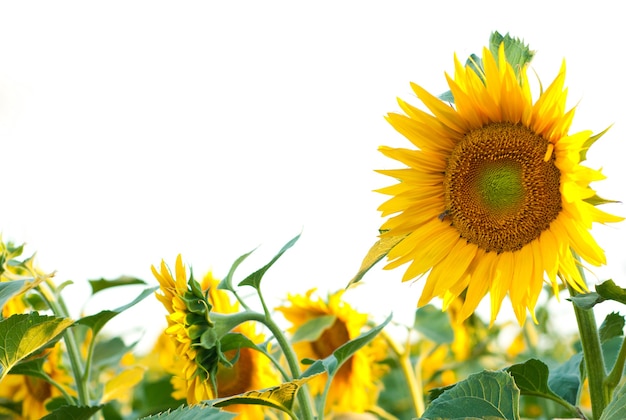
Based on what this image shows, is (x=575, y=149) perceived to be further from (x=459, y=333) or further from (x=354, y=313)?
(x=459, y=333)

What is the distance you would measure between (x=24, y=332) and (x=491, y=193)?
68 cm

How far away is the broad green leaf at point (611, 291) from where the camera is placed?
869mm

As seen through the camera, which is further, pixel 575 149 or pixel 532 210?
pixel 532 210

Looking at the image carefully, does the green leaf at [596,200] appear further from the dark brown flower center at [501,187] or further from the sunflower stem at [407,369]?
the sunflower stem at [407,369]

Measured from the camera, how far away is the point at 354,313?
1795 millimetres

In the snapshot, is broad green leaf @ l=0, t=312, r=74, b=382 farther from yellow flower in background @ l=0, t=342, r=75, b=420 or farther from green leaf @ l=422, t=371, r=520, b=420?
yellow flower in background @ l=0, t=342, r=75, b=420

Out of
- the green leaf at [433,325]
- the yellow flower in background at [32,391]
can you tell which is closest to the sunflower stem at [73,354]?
the yellow flower in background at [32,391]

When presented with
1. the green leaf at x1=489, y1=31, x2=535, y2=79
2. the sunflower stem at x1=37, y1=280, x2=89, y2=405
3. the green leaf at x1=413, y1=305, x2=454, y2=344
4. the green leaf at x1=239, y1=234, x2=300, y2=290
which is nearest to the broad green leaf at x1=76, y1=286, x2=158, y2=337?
the sunflower stem at x1=37, y1=280, x2=89, y2=405

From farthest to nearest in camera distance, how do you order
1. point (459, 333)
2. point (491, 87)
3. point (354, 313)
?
1. point (459, 333)
2. point (354, 313)
3. point (491, 87)

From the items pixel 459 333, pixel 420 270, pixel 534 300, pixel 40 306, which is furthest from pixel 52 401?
pixel 459 333

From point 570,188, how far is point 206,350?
512 millimetres

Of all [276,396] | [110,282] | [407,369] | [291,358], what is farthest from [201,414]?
[407,369]

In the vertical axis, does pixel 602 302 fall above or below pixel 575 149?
below

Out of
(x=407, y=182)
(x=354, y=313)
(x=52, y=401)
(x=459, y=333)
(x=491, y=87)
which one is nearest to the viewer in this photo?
(x=491, y=87)
